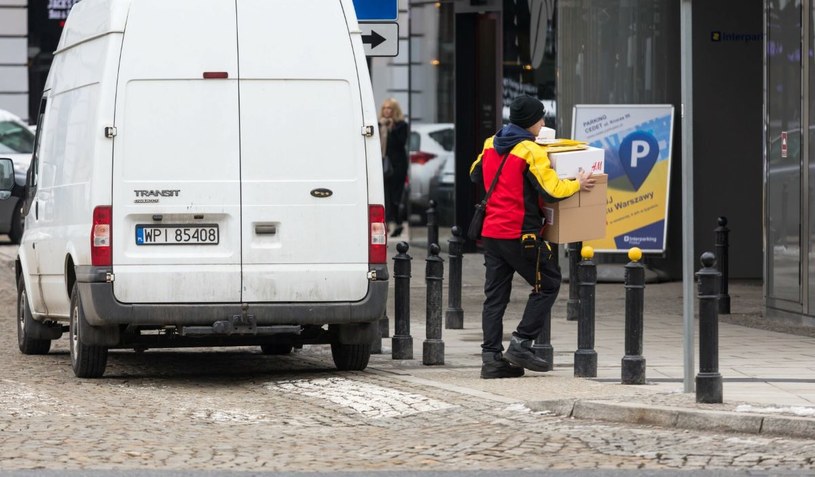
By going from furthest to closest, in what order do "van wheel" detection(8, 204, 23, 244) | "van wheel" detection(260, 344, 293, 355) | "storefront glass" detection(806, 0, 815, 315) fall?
"van wheel" detection(8, 204, 23, 244)
"storefront glass" detection(806, 0, 815, 315)
"van wheel" detection(260, 344, 293, 355)

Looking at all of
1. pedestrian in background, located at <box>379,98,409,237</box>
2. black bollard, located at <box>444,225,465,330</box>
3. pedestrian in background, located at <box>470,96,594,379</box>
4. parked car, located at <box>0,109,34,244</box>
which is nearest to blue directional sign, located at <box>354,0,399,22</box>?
black bollard, located at <box>444,225,465,330</box>

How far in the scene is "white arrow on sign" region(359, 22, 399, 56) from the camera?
1323 centimetres

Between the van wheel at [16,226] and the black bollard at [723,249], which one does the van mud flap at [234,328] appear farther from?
the van wheel at [16,226]

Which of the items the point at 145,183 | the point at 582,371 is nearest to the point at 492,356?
the point at 582,371

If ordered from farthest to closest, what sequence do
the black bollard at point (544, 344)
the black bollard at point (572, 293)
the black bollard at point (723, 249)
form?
1. the black bollard at point (723, 249)
2. the black bollard at point (572, 293)
3. the black bollard at point (544, 344)

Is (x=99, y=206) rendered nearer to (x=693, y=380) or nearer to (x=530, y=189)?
(x=530, y=189)

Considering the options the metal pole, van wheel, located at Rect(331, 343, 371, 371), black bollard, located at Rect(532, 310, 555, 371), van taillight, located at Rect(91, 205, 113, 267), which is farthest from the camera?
van wheel, located at Rect(331, 343, 371, 371)

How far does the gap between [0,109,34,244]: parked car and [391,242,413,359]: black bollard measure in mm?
12756

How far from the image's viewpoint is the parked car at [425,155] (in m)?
24.1

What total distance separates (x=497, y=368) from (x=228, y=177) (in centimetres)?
206

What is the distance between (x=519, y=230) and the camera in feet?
36.3

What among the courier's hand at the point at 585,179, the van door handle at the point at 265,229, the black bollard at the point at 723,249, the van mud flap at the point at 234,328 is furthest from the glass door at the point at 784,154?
the van mud flap at the point at 234,328

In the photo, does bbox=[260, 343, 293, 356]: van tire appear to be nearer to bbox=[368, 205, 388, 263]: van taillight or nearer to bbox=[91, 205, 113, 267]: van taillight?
bbox=[368, 205, 388, 263]: van taillight

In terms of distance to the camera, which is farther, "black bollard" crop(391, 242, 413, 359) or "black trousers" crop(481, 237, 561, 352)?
"black bollard" crop(391, 242, 413, 359)
